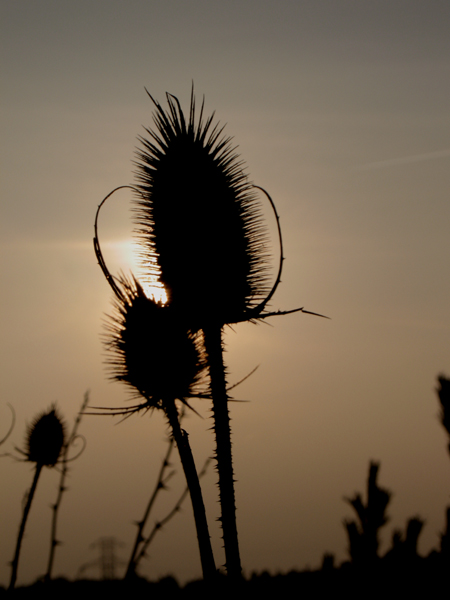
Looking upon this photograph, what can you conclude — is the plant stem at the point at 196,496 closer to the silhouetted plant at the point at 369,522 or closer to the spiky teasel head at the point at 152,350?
the spiky teasel head at the point at 152,350

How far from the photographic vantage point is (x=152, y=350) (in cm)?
684

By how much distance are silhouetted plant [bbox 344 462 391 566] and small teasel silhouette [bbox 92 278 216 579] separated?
3637mm

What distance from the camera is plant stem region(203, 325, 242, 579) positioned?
7469 millimetres

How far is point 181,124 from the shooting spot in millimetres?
9969

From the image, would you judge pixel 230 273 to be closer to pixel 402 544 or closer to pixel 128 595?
pixel 128 595

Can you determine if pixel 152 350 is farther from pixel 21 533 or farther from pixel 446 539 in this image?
pixel 446 539

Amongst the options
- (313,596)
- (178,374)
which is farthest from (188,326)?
(313,596)

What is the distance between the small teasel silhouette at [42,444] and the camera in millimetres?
7192

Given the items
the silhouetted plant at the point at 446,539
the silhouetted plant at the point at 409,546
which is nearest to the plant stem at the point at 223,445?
the silhouetted plant at the point at 409,546

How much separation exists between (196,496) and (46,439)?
3.08 metres

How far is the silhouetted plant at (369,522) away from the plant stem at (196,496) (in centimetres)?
361

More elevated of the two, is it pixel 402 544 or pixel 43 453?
pixel 43 453

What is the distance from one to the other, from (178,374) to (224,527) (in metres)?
2.05

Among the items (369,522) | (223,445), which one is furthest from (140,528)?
(223,445)
